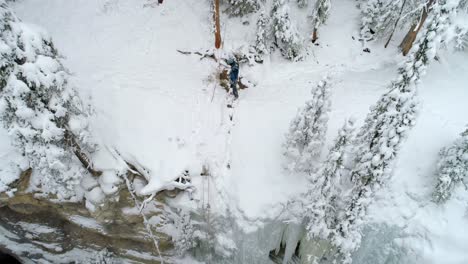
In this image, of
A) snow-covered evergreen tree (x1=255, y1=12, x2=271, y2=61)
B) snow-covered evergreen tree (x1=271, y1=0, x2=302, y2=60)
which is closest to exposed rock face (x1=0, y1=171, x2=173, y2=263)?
snow-covered evergreen tree (x1=255, y1=12, x2=271, y2=61)

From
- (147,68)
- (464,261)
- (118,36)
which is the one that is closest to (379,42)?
(464,261)

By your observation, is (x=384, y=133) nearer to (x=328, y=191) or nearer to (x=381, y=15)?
(x=328, y=191)

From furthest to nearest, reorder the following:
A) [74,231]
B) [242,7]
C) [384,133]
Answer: [242,7], [74,231], [384,133]

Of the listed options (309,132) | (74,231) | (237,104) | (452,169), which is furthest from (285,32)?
(74,231)

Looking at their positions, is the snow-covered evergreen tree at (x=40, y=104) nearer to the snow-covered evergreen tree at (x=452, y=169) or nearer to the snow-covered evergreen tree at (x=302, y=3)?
the snow-covered evergreen tree at (x=452, y=169)

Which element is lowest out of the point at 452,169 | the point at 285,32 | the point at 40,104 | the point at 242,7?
the point at 40,104

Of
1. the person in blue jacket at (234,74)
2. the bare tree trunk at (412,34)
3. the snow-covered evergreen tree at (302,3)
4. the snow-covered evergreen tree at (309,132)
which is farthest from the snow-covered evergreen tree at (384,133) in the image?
the snow-covered evergreen tree at (302,3)
